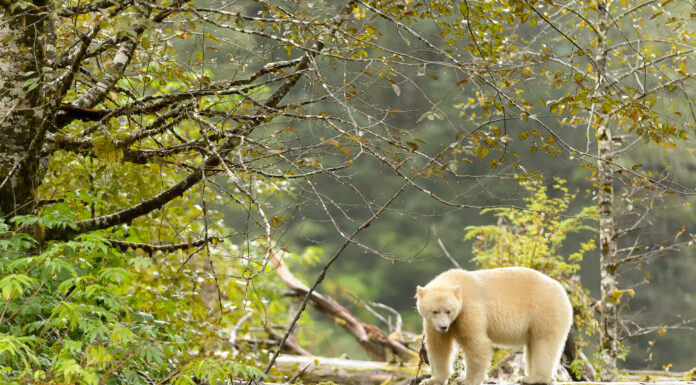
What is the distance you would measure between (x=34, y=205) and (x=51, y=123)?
62cm

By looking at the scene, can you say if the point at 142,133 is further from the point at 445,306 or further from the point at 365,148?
the point at 445,306

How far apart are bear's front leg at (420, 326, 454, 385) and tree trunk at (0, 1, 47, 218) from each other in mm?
2323

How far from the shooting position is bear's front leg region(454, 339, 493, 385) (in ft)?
12.3

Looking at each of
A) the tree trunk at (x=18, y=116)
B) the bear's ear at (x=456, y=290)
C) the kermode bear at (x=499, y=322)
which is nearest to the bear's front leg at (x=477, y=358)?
the kermode bear at (x=499, y=322)

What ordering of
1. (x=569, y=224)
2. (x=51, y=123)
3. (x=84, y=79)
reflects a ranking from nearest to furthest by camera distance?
1. (x=51, y=123)
2. (x=84, y=79)
3. (x=569, y=224)

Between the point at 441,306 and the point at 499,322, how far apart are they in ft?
1.47

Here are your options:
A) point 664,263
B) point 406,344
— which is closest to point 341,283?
point 664,263

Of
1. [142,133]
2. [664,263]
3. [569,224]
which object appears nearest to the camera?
[142,133]

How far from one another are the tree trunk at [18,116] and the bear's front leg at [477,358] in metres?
2.51

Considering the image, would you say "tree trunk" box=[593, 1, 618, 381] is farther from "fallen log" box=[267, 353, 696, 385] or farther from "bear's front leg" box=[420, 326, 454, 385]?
"bear's front leg" box=[420, 326, 454, 385]

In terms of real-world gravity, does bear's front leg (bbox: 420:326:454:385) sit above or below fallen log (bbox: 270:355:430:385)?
above

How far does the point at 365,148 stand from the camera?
3.24m

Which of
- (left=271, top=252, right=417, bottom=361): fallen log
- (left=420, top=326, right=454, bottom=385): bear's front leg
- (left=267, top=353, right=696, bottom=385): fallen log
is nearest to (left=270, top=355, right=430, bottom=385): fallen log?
(left=267, top=353, right=696, bottom=385): fallen log

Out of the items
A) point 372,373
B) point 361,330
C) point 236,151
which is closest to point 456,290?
point 236,151
